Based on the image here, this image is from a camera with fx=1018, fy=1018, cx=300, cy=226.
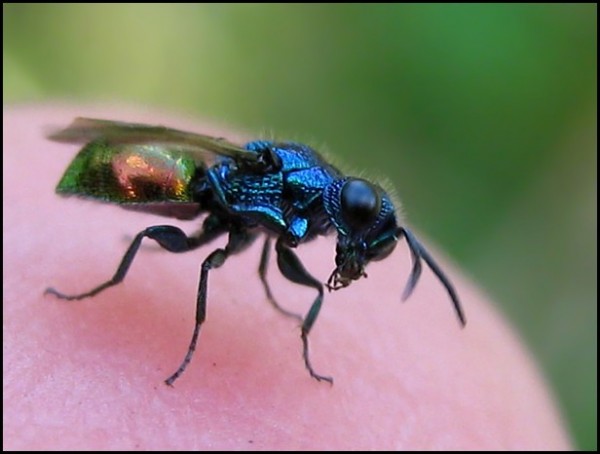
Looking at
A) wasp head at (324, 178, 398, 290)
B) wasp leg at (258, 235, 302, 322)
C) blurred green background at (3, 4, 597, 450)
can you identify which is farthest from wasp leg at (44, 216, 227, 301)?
blurred green background at (3, 4, 597, 450)

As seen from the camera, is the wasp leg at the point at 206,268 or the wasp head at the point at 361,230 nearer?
the wasp leg at the point at 206,268

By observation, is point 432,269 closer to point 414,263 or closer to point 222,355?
point 414,263

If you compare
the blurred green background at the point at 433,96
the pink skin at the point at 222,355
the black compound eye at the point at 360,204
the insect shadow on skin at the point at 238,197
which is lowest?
the blurred green background at the point at 433,96

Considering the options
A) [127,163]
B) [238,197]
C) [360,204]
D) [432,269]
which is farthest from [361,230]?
[127,163]

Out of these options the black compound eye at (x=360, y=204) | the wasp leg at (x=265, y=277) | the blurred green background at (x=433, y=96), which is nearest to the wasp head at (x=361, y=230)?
the black compound eye at (x=360, y=204)

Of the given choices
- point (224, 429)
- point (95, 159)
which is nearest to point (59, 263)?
point (95, 159)

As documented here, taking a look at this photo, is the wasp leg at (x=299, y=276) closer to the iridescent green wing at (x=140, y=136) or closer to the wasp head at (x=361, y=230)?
the wasp head at (x=361, y=230)

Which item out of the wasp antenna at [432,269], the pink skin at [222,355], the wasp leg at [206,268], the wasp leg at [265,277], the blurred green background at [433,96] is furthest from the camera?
the blurred green background at [433,96]
